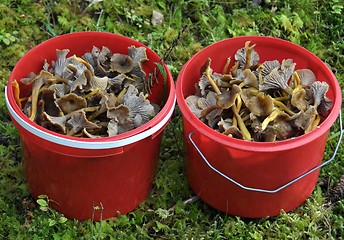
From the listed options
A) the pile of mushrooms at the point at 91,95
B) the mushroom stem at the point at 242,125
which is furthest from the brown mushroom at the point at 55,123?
the mushroom stem at the point at 242,125

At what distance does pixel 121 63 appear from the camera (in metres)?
2.34

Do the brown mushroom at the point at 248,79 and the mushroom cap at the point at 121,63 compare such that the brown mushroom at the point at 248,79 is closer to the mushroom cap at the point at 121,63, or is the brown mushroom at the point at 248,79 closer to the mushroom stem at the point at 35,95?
the mushroom cap at the point at 121,63

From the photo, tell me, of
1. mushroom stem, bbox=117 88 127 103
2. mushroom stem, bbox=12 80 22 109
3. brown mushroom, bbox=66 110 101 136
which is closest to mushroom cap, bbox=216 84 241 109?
mushroom stem, bbox=117 88 127 103

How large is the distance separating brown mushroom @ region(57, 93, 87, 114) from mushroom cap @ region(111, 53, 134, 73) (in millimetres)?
234

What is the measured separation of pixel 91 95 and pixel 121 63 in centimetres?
21

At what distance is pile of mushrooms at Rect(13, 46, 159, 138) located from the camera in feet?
6.89

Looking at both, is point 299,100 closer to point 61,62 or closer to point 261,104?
point 261,104

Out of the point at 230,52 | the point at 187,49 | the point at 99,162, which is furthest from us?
the point at 187,49

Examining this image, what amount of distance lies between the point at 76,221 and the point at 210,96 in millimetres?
684

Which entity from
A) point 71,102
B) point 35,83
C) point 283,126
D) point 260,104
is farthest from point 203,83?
point 35,83

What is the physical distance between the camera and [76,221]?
2240 millimetres

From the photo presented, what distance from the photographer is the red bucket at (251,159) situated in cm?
204

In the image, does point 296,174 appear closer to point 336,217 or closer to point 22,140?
point 336,217

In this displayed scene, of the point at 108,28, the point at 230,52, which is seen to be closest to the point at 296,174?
the point at 230,52
